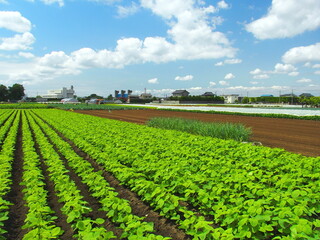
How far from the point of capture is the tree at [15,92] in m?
112

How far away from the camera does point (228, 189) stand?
4215 millimetres

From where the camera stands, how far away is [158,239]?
9.07ft

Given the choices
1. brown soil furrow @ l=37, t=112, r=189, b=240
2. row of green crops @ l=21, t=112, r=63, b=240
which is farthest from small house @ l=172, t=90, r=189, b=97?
row of green crops @ l=21, t=112, r=63, b=240

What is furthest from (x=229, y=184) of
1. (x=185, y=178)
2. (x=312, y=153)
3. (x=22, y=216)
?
(x=312, y=153)

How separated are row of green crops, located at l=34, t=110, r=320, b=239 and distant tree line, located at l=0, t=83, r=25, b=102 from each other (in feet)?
391

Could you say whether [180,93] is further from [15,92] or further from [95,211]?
[95,211]

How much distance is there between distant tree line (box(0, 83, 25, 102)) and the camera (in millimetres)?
107688

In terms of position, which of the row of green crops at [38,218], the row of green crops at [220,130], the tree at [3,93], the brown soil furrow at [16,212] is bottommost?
the brown soil furrow at [16,212]

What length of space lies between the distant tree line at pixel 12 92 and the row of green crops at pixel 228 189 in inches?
4698

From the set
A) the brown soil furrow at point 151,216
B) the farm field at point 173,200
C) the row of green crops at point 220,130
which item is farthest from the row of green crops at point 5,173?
the row of green crops at point 220,130

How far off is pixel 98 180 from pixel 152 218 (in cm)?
139

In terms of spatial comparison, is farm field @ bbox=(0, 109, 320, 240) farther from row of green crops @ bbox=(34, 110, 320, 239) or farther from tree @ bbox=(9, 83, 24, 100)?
tree @ bbox=(9, 83, 24, 100)

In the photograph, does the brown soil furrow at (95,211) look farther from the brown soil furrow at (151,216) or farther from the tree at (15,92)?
the tree at (15,92)

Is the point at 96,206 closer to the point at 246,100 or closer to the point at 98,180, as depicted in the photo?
the point at 98,180
